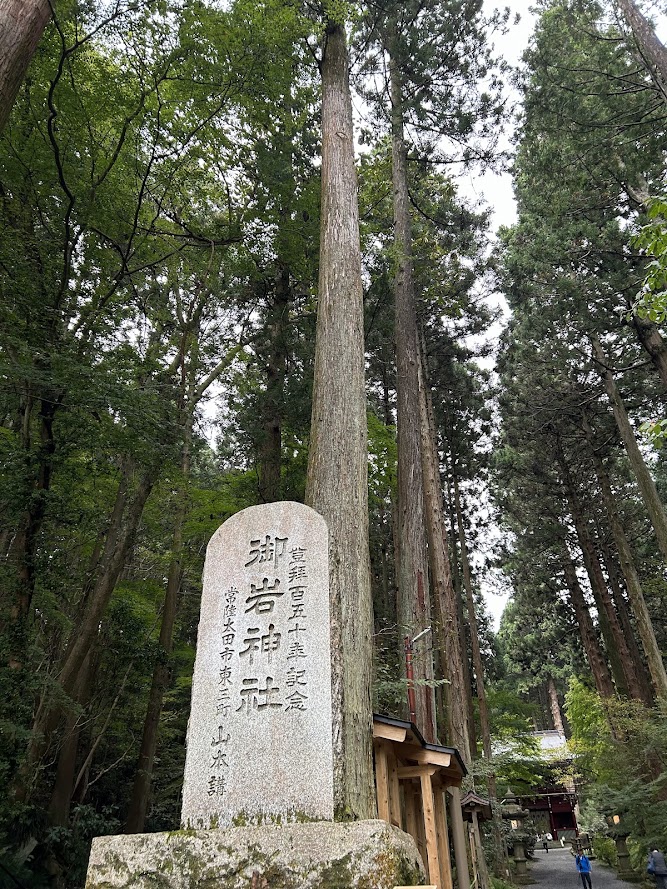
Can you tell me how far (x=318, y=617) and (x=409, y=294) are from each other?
21.7 ft

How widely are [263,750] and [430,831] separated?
325 cm

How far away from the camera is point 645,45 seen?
8227mm

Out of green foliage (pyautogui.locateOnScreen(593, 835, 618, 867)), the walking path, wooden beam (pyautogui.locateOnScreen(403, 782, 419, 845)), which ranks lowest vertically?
the walking path

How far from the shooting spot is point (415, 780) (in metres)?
5.67

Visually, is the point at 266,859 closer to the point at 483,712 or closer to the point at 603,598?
the point at 483,712

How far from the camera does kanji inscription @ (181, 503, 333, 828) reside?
103 inches

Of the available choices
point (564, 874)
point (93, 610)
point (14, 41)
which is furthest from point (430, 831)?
point (564, 874)

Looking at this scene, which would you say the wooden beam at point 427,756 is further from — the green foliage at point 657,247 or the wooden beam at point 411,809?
the green foliage at point 657,247

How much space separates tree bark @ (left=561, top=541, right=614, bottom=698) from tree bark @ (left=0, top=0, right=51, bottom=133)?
1514 cm

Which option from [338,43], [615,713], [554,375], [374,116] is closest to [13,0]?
[338,43]

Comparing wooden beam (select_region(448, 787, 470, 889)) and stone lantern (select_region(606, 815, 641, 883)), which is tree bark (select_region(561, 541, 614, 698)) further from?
wooden beam (select_region(448, 787, 470, 889))

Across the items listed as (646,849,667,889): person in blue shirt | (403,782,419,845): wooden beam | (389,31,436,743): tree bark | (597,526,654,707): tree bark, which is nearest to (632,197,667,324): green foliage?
(389,31,436,743): tree bark

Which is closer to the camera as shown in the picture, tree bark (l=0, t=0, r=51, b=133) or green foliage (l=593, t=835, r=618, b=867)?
tree bark (l=0, t=0, r=51, b=133)

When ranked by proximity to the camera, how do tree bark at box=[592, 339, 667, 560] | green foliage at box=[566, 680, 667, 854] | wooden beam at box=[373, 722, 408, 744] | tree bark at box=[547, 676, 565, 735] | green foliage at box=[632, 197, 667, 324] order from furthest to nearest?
tree bark at box=[547, 676, 565, 735]
tree bark at box=[592, 339, 667, 560]
green foliage at box=[566, 680, 667, 854]
wooden beam at box=[373, 722, 408, 744]
green foliage at box=[632, 197, 667, 324]
